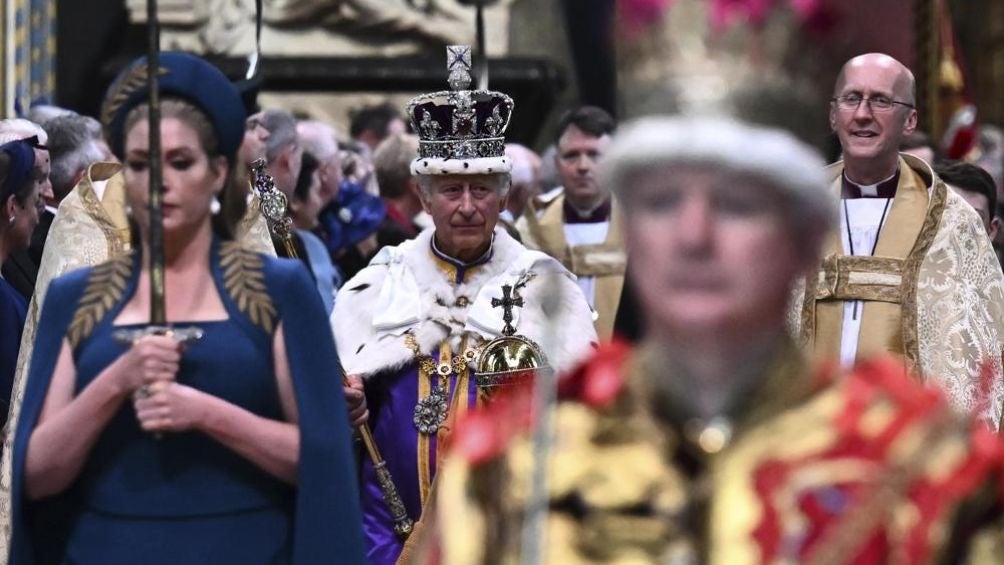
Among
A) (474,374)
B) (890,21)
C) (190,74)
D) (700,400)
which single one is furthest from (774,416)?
(890,21)

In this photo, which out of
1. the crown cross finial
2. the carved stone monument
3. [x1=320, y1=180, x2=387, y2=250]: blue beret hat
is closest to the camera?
the crown cross finial

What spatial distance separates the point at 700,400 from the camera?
9.47ft

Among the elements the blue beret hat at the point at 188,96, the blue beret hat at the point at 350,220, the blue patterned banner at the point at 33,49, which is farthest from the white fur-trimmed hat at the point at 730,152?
the blue patterned banner at the point at 33,49

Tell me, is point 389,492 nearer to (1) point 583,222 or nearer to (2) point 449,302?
(2) point 449,302

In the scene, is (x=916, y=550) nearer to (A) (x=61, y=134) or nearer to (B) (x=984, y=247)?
(B) (x=984, y=247)

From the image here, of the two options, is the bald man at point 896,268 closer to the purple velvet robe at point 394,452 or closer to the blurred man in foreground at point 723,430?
the purple velvet robe at point 394,452

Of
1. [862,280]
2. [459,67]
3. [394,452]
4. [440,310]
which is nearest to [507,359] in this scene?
[440,310]

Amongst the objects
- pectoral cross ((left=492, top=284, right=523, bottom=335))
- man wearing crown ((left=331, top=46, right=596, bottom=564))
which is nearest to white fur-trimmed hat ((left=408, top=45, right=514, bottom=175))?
man wearing crown ((left=331, top=46, right=596, bottom=564))

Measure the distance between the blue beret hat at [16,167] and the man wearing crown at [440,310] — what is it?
1.02 meters

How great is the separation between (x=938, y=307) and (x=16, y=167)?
2784mm

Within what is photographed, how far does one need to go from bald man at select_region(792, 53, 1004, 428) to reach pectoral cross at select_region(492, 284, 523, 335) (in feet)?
3.22

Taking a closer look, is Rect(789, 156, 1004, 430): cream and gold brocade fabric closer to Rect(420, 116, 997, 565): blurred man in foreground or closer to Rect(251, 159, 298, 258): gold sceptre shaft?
Rect(251, 159, 298, 258): gold sceptre shaft

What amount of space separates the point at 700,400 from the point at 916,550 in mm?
312

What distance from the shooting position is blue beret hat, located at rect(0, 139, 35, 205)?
704cm
